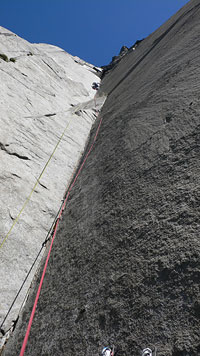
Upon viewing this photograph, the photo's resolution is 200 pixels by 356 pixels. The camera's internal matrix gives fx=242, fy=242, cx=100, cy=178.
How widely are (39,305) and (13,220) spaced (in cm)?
166

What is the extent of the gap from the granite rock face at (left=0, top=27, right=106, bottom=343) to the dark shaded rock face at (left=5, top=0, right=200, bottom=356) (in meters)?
0.52

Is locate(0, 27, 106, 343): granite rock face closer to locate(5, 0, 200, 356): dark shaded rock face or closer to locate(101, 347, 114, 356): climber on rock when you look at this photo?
→ locate(5, 0, 200, 356): dark shaded rock face

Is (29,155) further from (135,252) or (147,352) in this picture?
(147,352)

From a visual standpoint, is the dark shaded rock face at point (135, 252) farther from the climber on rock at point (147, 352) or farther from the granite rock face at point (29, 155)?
the granite rock face at point (29, 155)

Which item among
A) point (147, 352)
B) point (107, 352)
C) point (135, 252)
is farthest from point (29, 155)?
point (147, 352)

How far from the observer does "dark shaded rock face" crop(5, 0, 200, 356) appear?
2.41 meters

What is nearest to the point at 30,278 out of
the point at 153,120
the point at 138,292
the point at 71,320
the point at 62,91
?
the point at 71,320

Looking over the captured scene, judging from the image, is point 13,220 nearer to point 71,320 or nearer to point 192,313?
point 71,320

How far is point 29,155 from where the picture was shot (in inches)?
253

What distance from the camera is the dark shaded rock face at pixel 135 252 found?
241 cm

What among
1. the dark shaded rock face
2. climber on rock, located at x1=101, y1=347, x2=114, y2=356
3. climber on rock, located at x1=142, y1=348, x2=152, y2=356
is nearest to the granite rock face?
the dark shaded rock face

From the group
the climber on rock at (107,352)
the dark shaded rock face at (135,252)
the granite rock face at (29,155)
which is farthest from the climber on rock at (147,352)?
the granite rock face at (29,155)

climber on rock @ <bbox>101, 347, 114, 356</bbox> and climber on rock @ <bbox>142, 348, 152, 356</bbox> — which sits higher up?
climber on rock @ <bbox>142, 348, 152, 356</bbox>

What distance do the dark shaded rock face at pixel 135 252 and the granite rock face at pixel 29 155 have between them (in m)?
0.52
